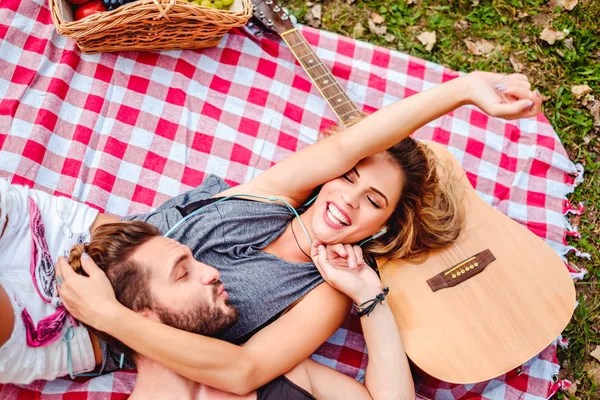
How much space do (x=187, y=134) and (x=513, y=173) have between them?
2.51 meters

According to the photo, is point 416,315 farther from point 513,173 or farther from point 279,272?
point 513,173

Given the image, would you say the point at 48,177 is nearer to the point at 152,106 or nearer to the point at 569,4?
the point at 152,106

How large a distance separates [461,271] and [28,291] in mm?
2480

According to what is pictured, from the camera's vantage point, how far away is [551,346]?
3.79 metres

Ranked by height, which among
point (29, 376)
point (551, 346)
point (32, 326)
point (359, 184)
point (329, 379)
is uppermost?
point (359, 184)

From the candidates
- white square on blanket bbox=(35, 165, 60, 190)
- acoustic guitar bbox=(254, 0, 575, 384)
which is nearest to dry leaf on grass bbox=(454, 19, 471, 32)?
acoustic guitar bbox=(254, 0, 575, 384)

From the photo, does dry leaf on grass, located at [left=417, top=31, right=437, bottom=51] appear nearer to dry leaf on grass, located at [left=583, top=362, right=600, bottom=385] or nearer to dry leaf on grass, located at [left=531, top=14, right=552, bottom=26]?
dry leaf on grass, located at [left=531, top=14, right=552, bottom=26]

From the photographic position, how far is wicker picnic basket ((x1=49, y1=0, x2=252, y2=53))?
3.62 m

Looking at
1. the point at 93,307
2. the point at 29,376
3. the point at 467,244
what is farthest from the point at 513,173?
the point at 29,376

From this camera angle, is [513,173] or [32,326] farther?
[513,173]

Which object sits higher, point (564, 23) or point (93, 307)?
point (564, 23)

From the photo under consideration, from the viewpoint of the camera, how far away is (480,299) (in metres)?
3.46

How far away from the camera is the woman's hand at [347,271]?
3.19 meters

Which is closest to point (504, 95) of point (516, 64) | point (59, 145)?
point (516, 64)
